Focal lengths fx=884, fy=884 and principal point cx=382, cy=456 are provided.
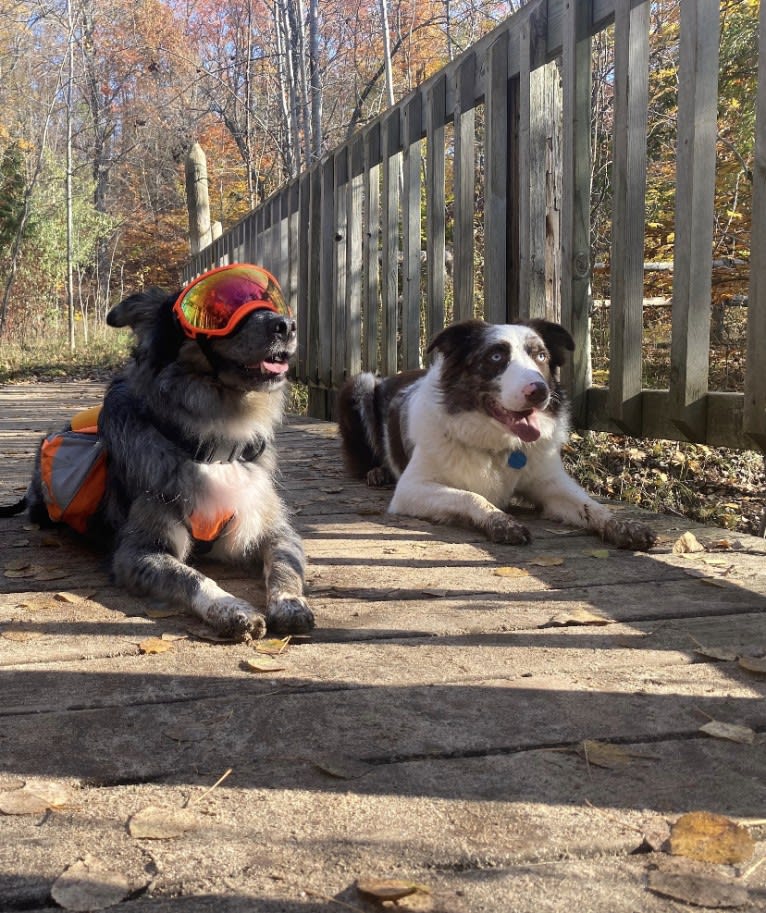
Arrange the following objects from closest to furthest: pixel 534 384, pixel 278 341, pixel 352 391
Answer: pixel 278 341
pixel 534 384
pixel 352 391

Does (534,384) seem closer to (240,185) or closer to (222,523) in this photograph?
(222,523)

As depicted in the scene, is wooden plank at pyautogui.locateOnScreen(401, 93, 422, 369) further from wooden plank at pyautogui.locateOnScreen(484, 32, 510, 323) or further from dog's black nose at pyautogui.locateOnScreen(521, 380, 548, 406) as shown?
dog's black nose at pyautogui.locateOnScreen(521, 380, 548, 406)

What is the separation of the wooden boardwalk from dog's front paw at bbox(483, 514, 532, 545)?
1.56 ft

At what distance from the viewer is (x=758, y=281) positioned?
10.2 feet

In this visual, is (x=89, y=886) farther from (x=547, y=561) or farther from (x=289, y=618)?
(x=547, y=561)

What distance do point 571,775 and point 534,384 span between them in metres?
2.59

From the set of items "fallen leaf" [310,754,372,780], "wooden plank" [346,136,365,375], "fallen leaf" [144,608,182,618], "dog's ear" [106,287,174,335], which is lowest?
"fallen leaf" [144,608,182,618]

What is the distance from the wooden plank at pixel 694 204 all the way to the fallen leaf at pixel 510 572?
969mm

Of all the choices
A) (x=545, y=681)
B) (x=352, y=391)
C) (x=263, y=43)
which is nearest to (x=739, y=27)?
(x=352, y=391)

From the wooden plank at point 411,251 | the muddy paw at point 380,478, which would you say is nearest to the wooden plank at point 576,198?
the muddy paw at point 380,478

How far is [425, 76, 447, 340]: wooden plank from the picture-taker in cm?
587

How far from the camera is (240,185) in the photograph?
99.3 feet

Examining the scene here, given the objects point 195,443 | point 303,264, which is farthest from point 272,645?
point 303,264

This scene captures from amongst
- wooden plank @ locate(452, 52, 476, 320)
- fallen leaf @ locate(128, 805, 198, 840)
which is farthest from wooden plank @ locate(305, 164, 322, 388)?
fallen leaf @ locate(128, 805, 198, 840)
